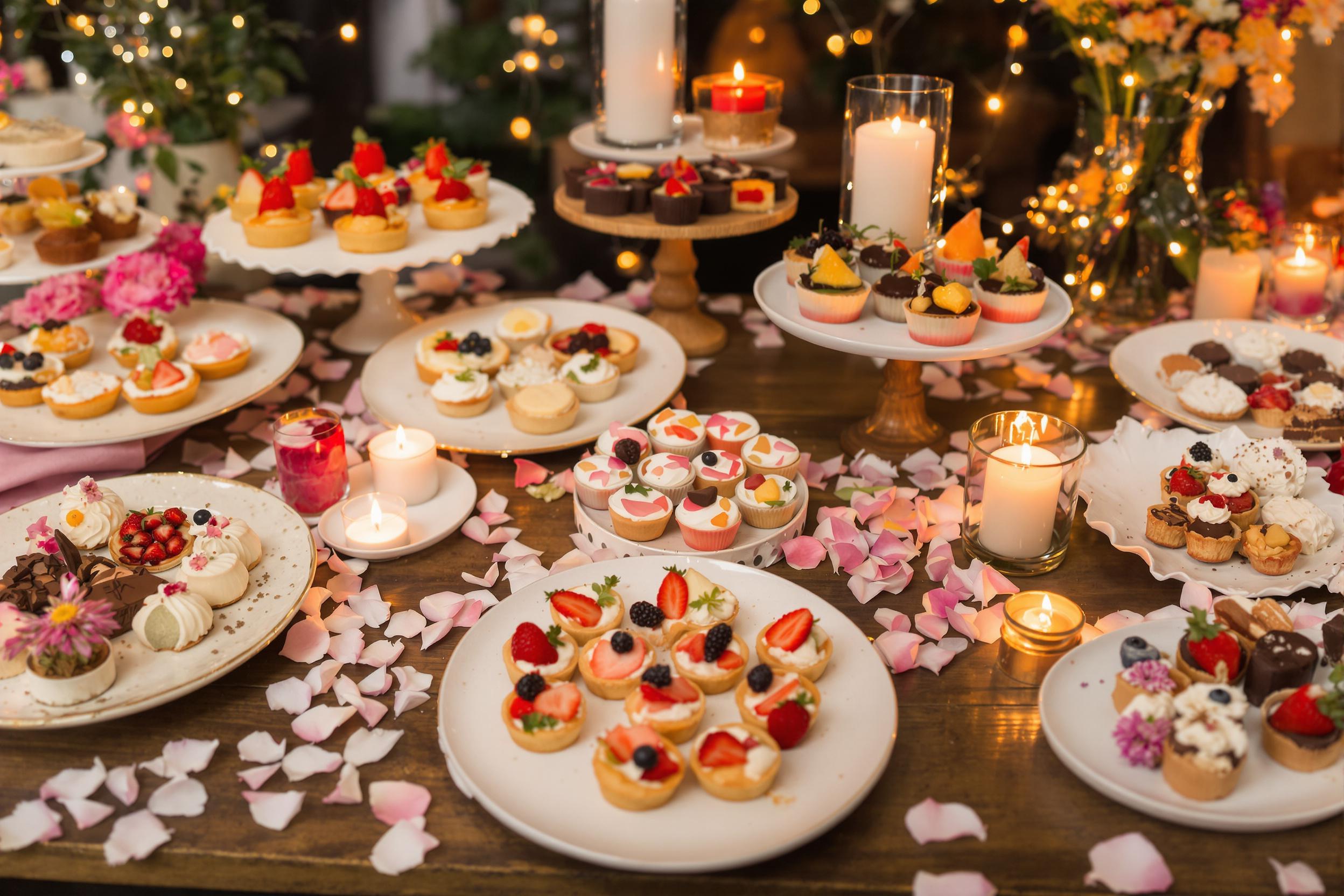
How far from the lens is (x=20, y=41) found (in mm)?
3137

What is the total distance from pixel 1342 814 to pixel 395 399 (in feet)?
6.21

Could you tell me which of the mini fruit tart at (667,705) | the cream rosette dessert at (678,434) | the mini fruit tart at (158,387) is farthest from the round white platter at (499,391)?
the mini fruit tart at (667,705)

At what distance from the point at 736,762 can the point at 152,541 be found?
44.3 inches

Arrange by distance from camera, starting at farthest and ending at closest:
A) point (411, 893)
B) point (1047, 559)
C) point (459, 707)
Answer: point (1047, 559)
point (459, 707)
point (411, 893)

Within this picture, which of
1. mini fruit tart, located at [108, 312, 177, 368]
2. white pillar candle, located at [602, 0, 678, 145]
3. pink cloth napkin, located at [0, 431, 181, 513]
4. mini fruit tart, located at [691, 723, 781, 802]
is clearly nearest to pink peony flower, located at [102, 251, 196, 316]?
mini fruit tart, located at [108, 312, 177, 368]

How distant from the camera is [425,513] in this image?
212cm

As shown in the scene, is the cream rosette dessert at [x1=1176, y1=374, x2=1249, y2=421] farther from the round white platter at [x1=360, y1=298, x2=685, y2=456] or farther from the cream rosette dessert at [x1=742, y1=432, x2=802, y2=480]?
the round white platter at [x1=360, y1=298, x2=685, y2=456]

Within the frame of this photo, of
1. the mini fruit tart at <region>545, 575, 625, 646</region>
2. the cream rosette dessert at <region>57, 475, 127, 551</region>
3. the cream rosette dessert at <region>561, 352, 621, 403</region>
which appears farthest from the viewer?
the cream rosette dessert at <region>561, 352, 621, 403</region>

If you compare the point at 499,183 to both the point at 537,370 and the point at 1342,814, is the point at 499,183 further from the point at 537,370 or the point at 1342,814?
the point at 1342,814

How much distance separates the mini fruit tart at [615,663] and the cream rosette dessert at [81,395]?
1320 mm

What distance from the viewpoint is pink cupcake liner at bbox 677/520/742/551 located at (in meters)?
1.88

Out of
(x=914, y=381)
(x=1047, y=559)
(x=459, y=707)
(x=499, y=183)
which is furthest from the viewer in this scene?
(x=499, y=183)

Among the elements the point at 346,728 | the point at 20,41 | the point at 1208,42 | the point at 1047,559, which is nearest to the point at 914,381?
the point at 1047,559

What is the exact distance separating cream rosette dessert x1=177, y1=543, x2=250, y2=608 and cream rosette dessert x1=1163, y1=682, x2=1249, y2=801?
1.42 m
